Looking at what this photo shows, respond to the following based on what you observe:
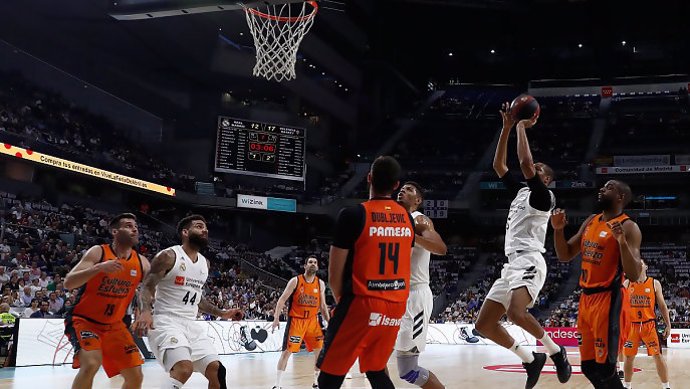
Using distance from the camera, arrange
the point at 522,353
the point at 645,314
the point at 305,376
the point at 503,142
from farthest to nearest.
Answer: the point at 305,376 < the point at 645,314 < the point at 522,353 < the point at 503,142

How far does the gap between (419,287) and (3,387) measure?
6299 mm

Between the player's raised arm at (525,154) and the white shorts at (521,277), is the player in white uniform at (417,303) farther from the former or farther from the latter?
the player's raised arm at (525,154)

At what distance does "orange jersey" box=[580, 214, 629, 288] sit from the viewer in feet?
18.8

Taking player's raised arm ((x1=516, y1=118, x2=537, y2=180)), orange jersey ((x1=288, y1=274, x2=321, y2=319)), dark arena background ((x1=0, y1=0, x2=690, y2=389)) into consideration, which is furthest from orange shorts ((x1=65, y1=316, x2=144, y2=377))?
dark arena background ((x1=0, y1=0, x2=690, y2=389))

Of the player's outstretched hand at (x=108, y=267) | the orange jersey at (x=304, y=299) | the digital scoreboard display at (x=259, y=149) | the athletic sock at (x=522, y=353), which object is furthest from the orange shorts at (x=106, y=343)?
the digital scoreboard display at (x=259, y=149)

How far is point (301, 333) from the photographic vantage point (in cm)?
1170

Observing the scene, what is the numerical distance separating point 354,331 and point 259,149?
27236 millimetres

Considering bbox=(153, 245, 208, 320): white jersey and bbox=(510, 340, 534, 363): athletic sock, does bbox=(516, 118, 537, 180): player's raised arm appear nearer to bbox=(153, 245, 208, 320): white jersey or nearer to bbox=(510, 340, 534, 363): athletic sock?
bbox=(510, 340, 534, 363): athletic sock

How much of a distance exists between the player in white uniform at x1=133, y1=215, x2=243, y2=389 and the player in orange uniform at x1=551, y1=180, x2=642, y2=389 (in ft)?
9.83

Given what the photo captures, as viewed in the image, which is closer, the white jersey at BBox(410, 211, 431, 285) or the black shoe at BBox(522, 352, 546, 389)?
the black shoe at BBox(522, 352, 546, 389)

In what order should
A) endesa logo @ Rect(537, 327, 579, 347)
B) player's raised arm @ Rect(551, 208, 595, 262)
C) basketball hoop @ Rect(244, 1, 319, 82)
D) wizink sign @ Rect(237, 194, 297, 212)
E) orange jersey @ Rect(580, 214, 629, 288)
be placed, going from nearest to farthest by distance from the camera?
orange jersey @ Rect(580, 214, 629, 288), player's raised arm @ Rect(551, 208, 595, 262), basketball hoop @ Rect(244, 1, 319, 82), endesa logo @ Rect(537, 327, 579, 347), wizink sign @ Rect(237, 194, 297, 212)

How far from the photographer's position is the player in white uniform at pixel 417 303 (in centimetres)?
556

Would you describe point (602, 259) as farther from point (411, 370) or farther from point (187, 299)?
point (187, 299)

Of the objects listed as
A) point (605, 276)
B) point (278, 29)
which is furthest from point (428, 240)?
point (278, 29)
